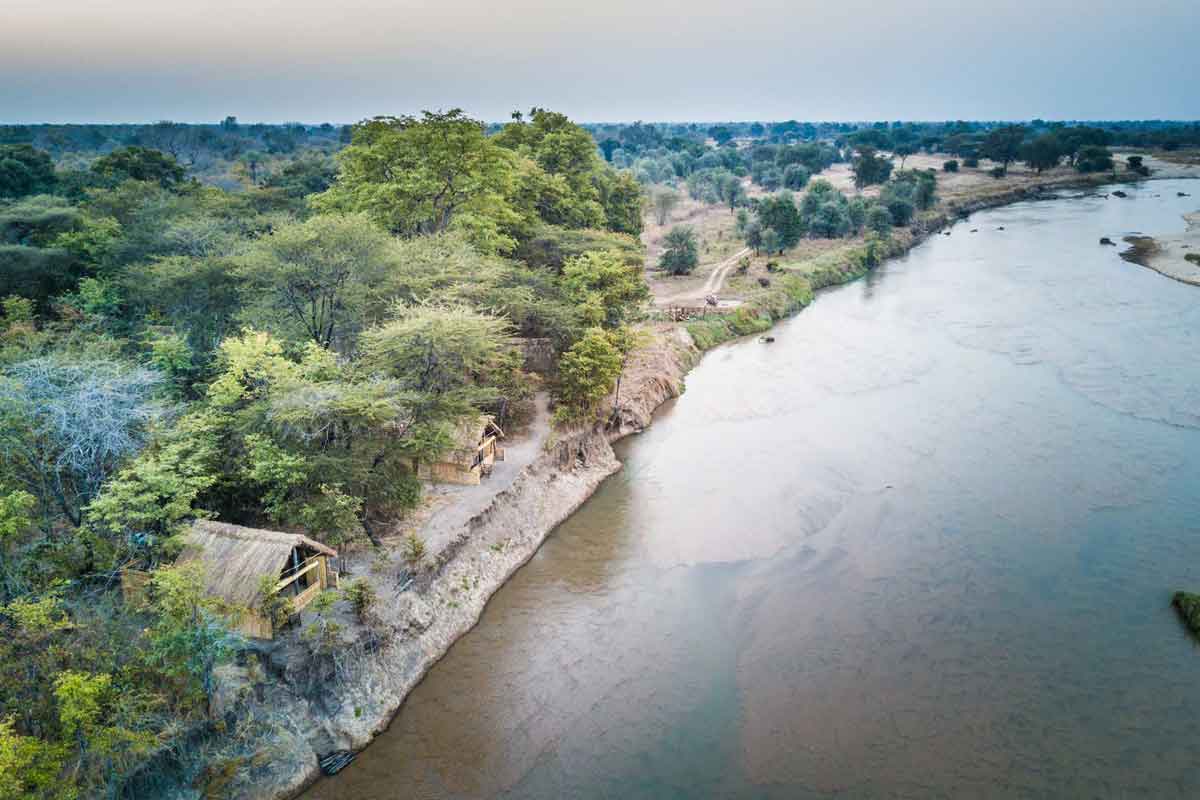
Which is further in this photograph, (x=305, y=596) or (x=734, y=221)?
(x=734, y=221)

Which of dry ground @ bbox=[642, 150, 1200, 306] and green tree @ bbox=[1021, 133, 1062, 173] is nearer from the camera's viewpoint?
dry ground @ bbox=[642, 150, 1200, 306]

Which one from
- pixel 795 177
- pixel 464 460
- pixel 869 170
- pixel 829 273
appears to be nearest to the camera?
pixel 464 460

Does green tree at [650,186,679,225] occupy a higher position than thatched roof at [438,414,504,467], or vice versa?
green tree at [650,186,679,225]

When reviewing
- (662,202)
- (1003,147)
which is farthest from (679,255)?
(1003,147)

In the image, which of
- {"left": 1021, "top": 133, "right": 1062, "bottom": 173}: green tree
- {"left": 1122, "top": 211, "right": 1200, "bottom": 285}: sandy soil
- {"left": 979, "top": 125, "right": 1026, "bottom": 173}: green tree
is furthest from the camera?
{"left": 979, "top": 125, "right": 1026, "bottom": 173}: green tree

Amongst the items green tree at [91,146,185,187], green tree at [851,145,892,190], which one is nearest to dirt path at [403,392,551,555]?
green tree at [91,146,185,187]

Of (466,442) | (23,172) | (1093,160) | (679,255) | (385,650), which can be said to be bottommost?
(385,650)

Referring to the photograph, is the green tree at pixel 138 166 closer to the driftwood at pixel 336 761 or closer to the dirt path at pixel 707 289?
the dirt path at pixel 707 289

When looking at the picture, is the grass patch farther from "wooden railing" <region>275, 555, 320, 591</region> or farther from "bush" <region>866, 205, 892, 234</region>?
"wooden railing" <region>275, 555, 320, 591</region>

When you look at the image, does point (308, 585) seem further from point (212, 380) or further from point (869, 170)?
point (869, 170)
